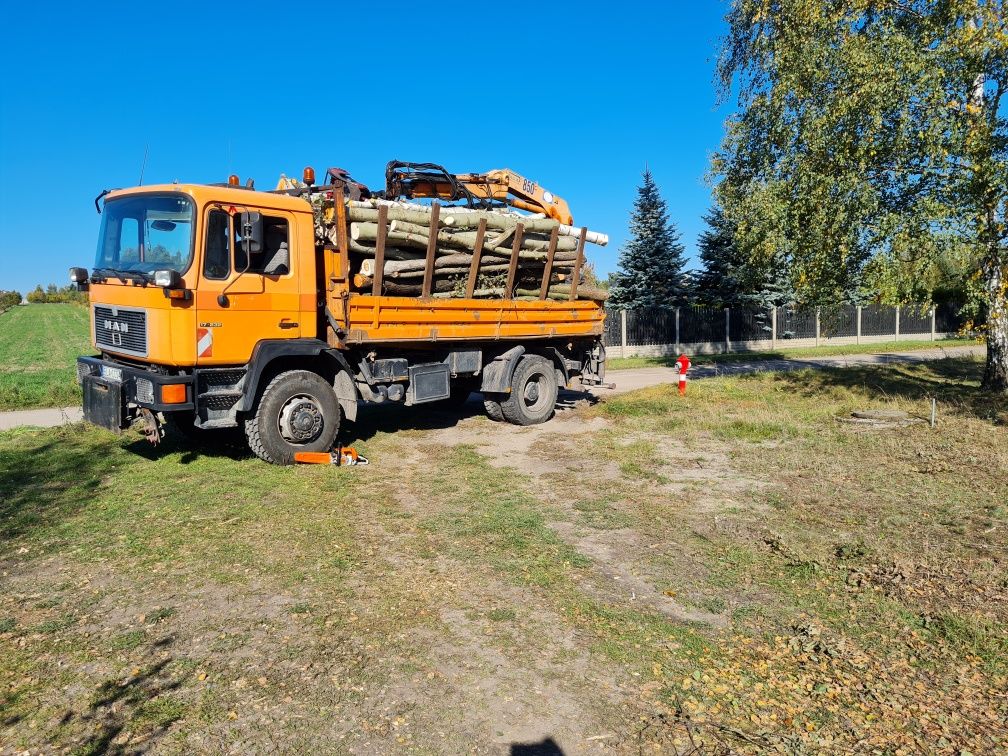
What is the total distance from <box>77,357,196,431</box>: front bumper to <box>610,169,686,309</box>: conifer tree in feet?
69.8

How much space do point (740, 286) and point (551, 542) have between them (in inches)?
972

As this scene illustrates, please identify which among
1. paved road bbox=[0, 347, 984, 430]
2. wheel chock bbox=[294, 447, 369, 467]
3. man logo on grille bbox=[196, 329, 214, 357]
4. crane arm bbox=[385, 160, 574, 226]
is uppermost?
crane arm bbox=[385, 160, 574, 226]

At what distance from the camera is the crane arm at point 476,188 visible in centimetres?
1051

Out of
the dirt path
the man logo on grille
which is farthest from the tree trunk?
the man logo on grille

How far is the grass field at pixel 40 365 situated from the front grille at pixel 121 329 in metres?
5.38

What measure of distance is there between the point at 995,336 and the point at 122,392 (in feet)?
46.6

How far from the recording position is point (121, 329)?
7953mm

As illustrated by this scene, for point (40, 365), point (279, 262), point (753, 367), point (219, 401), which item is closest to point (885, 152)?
point (279, 262)

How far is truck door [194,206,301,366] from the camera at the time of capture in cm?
755

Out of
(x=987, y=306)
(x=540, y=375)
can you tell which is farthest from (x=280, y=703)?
(x=987, y=306)

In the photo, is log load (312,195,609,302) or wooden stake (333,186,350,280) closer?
wooden stake (333,186,350,280)

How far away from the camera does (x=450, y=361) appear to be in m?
10.2

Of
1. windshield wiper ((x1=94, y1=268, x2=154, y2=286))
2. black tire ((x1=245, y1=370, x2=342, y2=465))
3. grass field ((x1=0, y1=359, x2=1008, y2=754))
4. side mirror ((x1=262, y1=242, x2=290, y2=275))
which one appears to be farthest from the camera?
side mirror ((x1=262, y1=242, x2=290, y2=275))

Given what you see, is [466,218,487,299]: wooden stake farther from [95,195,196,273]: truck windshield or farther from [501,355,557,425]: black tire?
[95,195,196,273]: truck windshield
